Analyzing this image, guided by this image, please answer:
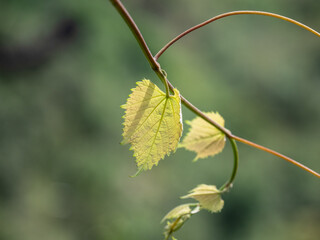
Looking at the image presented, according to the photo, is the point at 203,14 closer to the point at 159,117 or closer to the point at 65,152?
the point at 65,152

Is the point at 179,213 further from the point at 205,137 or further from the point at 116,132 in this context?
the point at 116,132

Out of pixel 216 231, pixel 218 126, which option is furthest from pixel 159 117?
pixel 216 231

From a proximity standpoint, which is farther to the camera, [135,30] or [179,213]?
[179,213]

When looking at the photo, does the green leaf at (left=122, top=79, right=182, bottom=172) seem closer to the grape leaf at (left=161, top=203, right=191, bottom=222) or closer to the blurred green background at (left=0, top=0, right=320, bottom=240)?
the grape leaf at (left=161, top=203, right=191, bottom=222)

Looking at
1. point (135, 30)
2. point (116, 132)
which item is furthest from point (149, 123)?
point (116, 132)

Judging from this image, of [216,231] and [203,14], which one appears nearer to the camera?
[216,231]

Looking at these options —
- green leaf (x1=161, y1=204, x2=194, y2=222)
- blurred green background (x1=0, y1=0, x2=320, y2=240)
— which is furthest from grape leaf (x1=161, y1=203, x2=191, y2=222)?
blurred green background (x1=0, y1=0, x2=320, y2=240)
